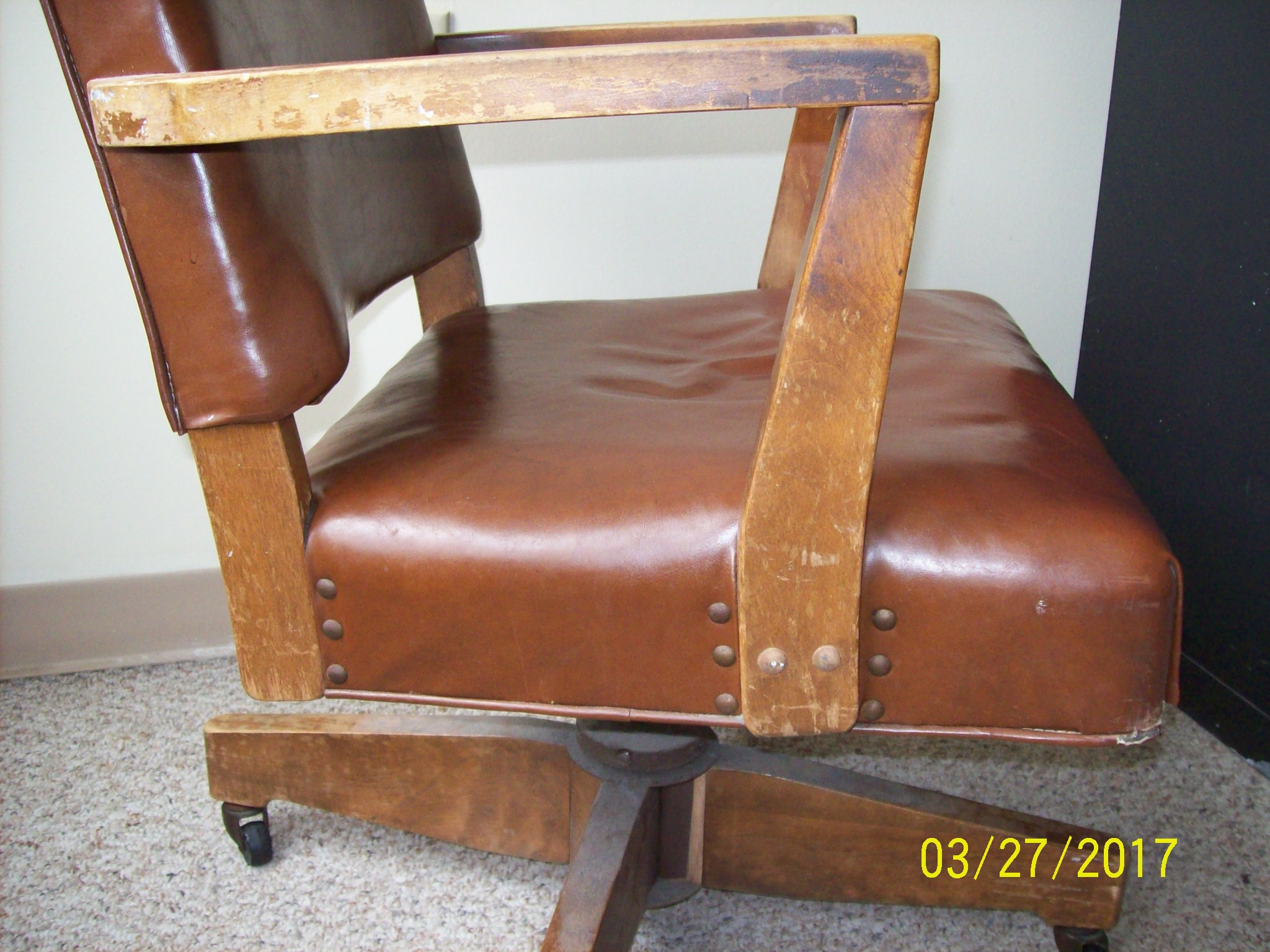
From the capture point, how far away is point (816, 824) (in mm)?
942

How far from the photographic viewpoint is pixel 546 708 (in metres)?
0.66

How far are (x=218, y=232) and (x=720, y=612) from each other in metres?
0.34

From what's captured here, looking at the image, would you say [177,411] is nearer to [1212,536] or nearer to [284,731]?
[284,731]

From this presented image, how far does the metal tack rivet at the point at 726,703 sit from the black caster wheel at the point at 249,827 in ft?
2.05

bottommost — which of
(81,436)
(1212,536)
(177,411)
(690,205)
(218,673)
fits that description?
(218,673)

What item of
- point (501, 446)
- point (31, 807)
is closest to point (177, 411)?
point (501, 446)

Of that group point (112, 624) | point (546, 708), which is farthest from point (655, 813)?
point (112, 624)

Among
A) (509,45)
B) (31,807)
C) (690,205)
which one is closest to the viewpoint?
(509,45)

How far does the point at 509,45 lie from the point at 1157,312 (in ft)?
2.74

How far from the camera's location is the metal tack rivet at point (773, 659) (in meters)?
0.61

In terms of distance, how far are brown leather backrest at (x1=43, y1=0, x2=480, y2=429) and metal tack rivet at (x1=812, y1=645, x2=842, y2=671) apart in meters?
0.32

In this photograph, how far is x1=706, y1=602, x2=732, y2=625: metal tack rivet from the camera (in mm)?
619

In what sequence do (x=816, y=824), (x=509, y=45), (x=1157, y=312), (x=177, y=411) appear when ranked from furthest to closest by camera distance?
(x=1157, y=312), (x=509, y=45), (x=816, y=824), (x=177, y=411)
